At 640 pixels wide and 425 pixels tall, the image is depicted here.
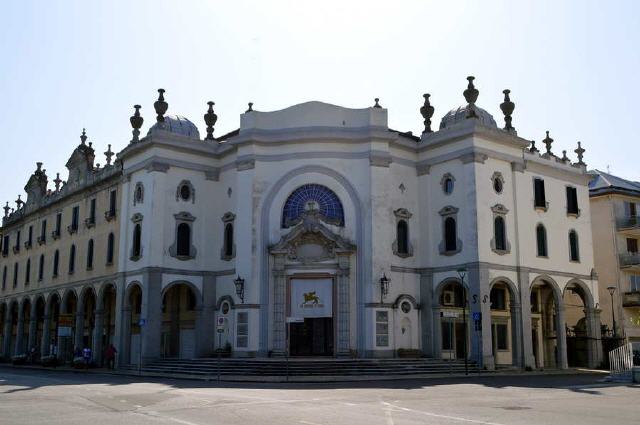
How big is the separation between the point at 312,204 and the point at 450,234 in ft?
24.7

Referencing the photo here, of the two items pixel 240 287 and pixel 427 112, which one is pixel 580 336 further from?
pixel 240 287

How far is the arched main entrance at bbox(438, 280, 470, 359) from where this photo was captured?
40.6 metres

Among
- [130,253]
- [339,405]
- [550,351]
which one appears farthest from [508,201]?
[339,405]

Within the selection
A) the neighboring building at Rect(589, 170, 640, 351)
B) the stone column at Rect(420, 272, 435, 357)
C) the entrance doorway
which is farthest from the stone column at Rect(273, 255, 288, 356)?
the neighboring building at Rect(589, 170, 640, 351)

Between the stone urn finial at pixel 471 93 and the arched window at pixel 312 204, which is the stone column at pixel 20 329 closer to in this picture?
the arched window at pixel 312 204

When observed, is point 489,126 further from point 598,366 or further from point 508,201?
point 598,366

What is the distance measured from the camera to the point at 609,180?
54.2m

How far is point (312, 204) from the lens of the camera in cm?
4044

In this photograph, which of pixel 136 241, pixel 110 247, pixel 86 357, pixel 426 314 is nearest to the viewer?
pixel 426 314

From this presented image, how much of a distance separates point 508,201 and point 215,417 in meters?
27.9

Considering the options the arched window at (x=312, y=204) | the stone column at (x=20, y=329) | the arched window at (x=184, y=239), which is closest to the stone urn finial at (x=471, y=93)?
the arched window at (x=312, y=204)

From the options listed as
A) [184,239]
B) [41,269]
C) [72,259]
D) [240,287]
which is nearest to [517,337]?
[240,287]

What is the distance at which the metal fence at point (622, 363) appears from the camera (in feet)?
98.6

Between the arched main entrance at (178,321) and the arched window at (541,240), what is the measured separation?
1990cm
